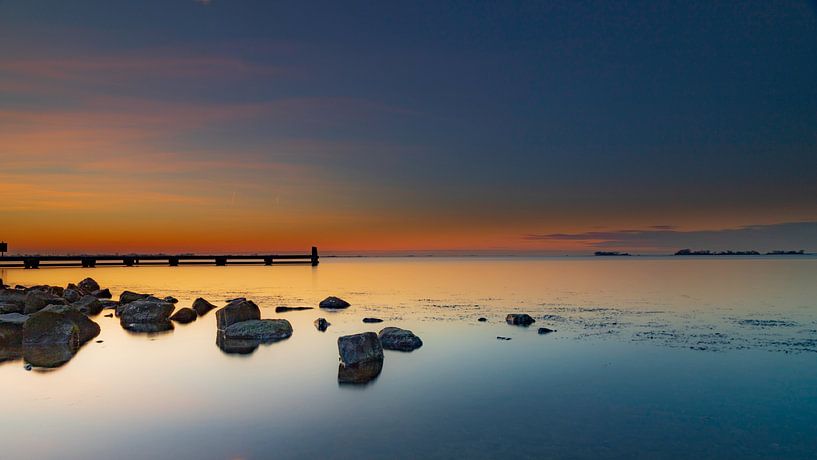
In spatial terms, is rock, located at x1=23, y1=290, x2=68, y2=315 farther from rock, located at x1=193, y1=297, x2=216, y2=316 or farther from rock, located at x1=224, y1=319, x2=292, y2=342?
rock, located at x1=224, y1=319, x2=292, y2=342

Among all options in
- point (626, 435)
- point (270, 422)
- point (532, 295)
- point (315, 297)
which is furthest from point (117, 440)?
point (532, 295)

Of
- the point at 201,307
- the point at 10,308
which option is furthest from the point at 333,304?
the point at 10,308

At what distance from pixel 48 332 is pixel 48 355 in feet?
6.43

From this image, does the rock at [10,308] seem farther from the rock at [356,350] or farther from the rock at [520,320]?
the rock at [520,320]

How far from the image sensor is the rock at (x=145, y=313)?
66.3ft

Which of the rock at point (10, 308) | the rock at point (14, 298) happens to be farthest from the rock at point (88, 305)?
the rock at point (10, 308)

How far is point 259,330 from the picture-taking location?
57.9 ft

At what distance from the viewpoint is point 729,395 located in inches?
425

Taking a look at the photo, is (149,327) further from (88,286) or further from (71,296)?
(88,286)

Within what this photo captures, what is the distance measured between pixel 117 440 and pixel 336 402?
11.9 feet

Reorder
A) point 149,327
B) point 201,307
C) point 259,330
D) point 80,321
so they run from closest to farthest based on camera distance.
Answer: point 80,321
point 259,330
point 149,327
point 201,307

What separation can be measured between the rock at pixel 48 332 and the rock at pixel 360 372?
8.57 m

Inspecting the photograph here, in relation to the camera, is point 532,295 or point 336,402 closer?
point 336,402

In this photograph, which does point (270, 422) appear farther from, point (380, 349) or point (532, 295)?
point (532, 295)
